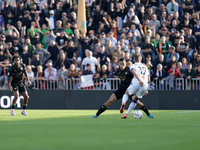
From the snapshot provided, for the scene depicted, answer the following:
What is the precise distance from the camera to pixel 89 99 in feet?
78.7

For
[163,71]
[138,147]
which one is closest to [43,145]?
[138,147]

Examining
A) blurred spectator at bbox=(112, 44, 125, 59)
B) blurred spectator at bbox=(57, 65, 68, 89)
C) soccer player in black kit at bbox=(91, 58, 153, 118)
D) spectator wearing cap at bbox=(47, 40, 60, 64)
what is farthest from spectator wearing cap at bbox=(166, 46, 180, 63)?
soccer player in black kit at bbox=(91, 58, 153, 118)

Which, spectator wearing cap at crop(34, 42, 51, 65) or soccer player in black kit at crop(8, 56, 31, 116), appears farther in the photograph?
spectator wearing cap at crop(34, 42, 51, 65)

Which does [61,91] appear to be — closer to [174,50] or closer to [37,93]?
[37,93]

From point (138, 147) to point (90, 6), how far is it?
746 inches

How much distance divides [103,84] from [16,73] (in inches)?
252

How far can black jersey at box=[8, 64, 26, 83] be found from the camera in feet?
56.7

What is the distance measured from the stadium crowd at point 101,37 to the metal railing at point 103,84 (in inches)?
12.7

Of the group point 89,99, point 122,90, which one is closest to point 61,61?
point 89,99

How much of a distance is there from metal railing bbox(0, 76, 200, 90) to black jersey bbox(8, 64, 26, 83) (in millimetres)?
5500

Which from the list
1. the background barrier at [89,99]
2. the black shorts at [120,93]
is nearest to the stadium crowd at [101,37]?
the background barrier at [89,99]

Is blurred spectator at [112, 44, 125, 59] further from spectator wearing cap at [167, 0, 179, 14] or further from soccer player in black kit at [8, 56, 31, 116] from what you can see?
soccer player in black kit at [8, 56, 31, 116]

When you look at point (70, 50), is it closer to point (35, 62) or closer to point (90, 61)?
point (90, 61)

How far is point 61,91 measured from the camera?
2411 cm
